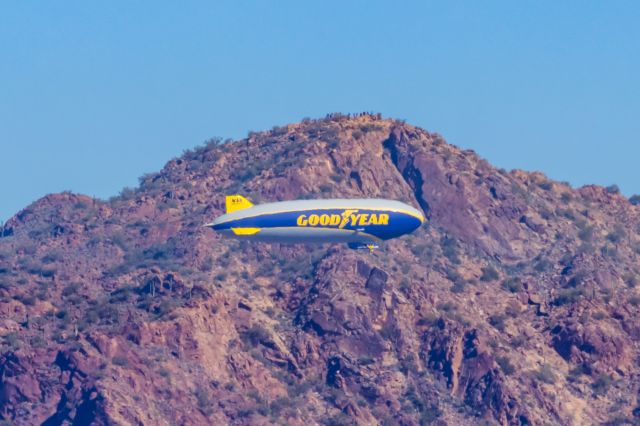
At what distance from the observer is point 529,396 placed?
197500mm

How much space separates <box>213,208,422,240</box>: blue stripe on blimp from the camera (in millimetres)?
189750

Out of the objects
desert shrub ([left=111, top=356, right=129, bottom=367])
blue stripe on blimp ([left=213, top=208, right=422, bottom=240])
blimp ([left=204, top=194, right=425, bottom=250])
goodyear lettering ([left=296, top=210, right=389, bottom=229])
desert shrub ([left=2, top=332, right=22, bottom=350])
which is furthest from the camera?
desert shrub ([left=2, top=332, right=22, bottom=350])

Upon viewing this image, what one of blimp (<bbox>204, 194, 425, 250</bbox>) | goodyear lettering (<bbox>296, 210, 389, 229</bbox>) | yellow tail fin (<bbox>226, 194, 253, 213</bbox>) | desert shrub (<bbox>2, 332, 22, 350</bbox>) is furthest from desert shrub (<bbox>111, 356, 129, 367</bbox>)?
goodyear lettering (<bbox>296, 210, 389, 229</bbox>)

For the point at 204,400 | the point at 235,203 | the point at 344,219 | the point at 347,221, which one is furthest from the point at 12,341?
the point at 347,221

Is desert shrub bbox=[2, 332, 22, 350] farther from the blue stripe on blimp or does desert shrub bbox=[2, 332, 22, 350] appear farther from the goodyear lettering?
the goodyear lettering

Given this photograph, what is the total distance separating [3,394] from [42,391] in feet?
12.5

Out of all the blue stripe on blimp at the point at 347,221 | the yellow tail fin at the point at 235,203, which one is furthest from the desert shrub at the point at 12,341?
the yellow tail fin at the point at 235,203

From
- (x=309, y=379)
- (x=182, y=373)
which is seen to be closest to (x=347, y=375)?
(x=309, y=379)

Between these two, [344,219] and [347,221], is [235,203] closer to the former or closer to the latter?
[344,219]

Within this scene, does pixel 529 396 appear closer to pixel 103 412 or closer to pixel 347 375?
pixel 347 375

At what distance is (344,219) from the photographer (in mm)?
192375

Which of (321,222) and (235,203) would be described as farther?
(235,203)

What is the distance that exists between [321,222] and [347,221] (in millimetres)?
2871

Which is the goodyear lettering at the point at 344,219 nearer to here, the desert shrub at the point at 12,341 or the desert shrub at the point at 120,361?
the desert shrub at the point at 120,361
